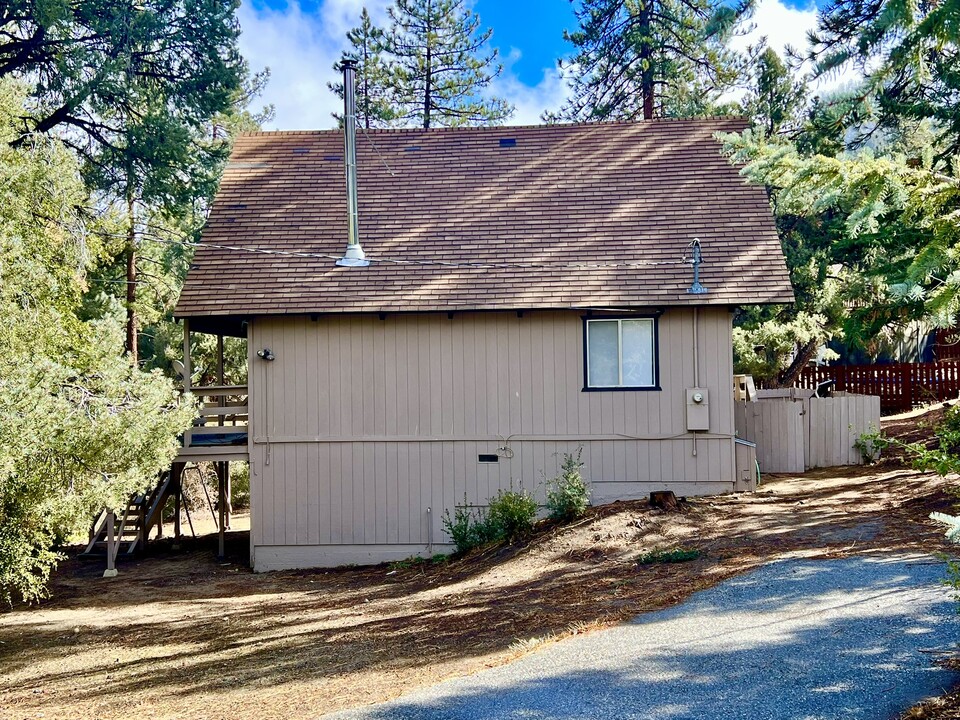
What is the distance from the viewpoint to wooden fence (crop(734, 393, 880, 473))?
53.2 feet

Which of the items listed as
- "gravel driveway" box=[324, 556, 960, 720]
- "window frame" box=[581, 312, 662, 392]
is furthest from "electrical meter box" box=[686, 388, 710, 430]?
"gravel driveway" box=[324, 556, 960, 720]

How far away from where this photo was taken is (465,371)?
14.3 meters

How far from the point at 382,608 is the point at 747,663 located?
509cm

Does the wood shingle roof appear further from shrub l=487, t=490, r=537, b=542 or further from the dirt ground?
the dirt ground

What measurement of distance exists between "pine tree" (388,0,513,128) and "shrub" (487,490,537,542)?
792 inches

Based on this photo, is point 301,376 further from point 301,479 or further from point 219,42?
point 219,42

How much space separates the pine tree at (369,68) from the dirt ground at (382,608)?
1929 centimetres

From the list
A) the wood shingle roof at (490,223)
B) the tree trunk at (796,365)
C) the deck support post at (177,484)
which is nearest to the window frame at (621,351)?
the wood shingle roof at (490,223)

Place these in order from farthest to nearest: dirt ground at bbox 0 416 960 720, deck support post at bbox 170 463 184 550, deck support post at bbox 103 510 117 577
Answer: deck support post at bbox 170 463 184 550
deck support post at bbox 103 510 117 577
dirt ground at bbox 0 416 960 720

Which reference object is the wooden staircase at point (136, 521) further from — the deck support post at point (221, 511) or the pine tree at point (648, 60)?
the pine tree at point (648, 60)

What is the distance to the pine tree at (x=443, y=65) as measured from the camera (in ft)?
100

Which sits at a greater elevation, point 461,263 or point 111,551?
point 461,263

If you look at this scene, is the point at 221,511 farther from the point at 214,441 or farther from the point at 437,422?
the point at 437,422

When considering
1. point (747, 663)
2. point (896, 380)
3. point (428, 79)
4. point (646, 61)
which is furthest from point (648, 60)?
point (747, 663)
